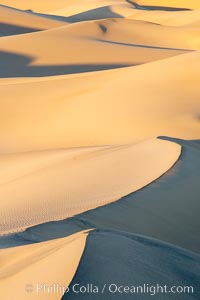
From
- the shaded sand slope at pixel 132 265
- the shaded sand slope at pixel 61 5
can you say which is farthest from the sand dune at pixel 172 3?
the shaded sand slope at pixel 132 265

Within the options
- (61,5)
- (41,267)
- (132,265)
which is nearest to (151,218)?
(132,265)

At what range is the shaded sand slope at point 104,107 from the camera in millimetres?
6383

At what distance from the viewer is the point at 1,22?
1630 cm

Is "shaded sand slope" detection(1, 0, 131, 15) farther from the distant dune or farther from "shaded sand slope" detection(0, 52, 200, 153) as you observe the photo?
"shaded sand slope" detection(0, 52, 200, 153)

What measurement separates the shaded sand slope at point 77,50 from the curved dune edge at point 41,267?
8.16 meters

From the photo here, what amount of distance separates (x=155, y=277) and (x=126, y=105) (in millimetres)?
4692

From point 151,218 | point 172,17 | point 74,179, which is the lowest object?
point 172,17

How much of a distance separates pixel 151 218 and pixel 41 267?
3.68 ft

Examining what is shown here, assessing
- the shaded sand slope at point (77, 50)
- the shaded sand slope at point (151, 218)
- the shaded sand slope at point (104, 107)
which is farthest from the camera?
the shaded sand slope at point (77, 50)

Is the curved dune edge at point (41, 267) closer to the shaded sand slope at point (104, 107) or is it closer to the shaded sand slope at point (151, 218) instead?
the shaded sand slope at point (151, 218)

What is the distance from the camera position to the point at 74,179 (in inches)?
164

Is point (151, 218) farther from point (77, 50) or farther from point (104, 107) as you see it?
point (77, 50)

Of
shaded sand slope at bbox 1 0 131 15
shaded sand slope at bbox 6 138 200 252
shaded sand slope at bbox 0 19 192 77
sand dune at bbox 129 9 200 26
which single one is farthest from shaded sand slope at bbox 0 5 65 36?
shaded sand slope at bbox 6 138 200 252

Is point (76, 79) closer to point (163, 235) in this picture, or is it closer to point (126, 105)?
point (126, 105)
